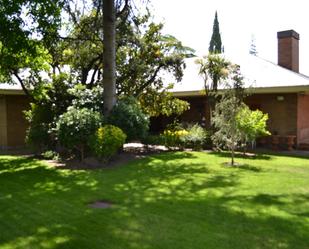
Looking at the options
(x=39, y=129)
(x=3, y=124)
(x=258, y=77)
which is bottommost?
(x=39, y=129)

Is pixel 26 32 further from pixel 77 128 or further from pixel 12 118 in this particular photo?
pixel 12 118

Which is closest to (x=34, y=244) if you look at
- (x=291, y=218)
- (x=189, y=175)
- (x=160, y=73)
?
(x=291, y=218)

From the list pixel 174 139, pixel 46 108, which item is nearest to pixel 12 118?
pixel 46 108

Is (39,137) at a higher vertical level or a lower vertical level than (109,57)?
lower

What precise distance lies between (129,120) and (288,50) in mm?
11409

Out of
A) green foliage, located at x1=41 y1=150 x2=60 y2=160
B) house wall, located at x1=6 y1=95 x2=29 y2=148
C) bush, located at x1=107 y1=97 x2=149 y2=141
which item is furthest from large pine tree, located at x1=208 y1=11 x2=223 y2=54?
green foliage, located at x1=41 y1=150 x2=60 y2=160

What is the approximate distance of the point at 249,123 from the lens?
520 inches

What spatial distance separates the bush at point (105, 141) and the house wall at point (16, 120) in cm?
803

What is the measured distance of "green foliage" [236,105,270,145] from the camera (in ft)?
41.6

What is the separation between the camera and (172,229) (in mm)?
5855

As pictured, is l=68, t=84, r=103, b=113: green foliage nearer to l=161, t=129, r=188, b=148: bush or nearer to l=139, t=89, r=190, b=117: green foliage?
l=161, t=129, r=188, b=148: bush

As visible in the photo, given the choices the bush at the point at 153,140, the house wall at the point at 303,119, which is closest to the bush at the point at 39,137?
the bush at the point at 153,140

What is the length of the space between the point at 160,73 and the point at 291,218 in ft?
39.4

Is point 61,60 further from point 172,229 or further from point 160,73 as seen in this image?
point 172,229
